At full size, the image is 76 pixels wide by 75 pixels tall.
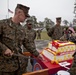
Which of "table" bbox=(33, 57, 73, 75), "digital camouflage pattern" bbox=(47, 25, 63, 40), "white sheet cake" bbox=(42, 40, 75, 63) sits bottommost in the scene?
"table" bbox=(33, 57, 73, 75)

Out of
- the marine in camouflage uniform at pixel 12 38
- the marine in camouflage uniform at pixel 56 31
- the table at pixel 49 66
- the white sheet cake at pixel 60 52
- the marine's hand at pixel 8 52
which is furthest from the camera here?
the marine in camouflage uniform at pixel 56 31

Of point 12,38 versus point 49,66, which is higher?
point 12,38

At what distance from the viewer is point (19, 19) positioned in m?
3.07

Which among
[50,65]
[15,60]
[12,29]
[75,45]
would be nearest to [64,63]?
[50,65]

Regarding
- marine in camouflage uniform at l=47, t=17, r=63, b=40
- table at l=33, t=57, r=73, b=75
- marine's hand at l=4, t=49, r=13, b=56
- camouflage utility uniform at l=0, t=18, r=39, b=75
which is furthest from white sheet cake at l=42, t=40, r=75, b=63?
marine in camouflage uniform at l=47, t=17, r=63, b=40

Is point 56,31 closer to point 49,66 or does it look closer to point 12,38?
point 49,66

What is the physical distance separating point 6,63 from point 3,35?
439 millimetres

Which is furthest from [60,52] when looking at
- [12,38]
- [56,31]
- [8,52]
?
[56,31]

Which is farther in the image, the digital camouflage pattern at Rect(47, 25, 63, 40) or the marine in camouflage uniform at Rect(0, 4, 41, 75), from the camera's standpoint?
the digital camouflage pattern at Rect(47, 25, 63, 40)

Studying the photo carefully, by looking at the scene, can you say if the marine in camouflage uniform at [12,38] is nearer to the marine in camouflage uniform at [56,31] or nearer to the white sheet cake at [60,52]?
the white sheet cake at [60,52]

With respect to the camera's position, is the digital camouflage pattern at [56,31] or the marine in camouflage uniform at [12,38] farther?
the digital camouflage pattern at [56,31]

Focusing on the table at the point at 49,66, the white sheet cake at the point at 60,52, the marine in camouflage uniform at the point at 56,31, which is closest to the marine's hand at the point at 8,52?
the table at the point at 49,66

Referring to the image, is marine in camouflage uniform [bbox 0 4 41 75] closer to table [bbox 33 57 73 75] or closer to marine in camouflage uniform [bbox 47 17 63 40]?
table [bbox 33 57 73 75]

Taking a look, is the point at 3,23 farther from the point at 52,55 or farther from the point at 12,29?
the point at 52,55
